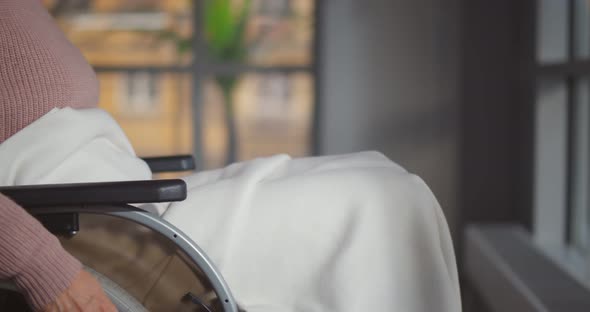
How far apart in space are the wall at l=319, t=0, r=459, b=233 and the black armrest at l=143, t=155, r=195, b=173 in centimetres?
195

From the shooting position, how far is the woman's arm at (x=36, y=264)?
999mm

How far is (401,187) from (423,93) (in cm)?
246

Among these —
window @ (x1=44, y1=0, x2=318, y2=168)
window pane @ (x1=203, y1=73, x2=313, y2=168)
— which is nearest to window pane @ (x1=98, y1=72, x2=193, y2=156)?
window @ (x1=44, y1=0, x2=318, y2=168)

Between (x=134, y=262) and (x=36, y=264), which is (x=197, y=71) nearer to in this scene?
(x=134, y=262)

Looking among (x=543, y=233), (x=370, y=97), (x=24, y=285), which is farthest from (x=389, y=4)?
(x=24, y=285)

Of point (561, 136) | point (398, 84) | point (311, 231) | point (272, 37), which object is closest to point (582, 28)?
point (561, 136)

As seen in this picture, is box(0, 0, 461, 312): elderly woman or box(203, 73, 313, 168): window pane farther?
box(203, 73, 313, 168): window pane

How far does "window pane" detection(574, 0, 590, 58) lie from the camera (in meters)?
2.76

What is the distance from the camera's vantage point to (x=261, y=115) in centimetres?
390

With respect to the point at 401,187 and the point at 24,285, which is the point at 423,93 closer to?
the point at 401,187

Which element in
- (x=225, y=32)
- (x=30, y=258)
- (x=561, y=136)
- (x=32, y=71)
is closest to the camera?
(x=30, y=258)

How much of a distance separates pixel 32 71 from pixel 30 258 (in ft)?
1.23

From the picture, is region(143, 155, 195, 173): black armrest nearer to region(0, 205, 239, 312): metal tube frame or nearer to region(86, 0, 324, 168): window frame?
region(0, 205, 239, 312): metal tube frame

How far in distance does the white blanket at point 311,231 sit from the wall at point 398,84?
2.38m
